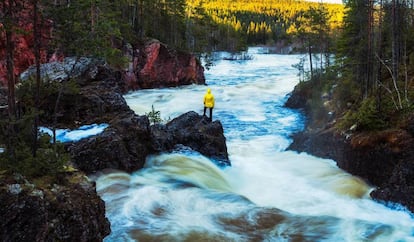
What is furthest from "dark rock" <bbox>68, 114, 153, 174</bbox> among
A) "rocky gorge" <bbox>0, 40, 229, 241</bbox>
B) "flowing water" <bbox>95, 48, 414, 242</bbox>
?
"flowing water" <bbox>95, 48, 414, 242</bbox>

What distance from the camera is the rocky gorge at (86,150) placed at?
6.35 meters

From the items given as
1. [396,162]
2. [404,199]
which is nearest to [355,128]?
[396,162]

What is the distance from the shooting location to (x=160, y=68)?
4375 centimetres

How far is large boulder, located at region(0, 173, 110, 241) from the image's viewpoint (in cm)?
621

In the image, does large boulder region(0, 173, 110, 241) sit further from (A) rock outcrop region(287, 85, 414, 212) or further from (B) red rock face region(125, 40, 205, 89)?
(B) red rock face region(125, 40, 205, 89)

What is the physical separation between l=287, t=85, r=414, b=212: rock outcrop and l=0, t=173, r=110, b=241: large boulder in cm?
843

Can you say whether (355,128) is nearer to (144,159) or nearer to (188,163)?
(188,163)

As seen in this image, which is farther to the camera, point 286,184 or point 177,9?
point 177,9

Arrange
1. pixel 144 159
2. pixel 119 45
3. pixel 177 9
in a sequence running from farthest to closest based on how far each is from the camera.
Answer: pixel 177 9, pixel 119 45, pixel 144 159

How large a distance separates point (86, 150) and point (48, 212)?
5799 millimetres

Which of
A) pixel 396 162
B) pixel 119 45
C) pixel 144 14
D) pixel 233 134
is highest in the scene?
pixel 144 14

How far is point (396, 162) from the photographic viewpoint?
12.9m

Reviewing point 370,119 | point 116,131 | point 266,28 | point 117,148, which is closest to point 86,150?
point 117,148

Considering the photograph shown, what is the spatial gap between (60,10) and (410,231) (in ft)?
30.1
